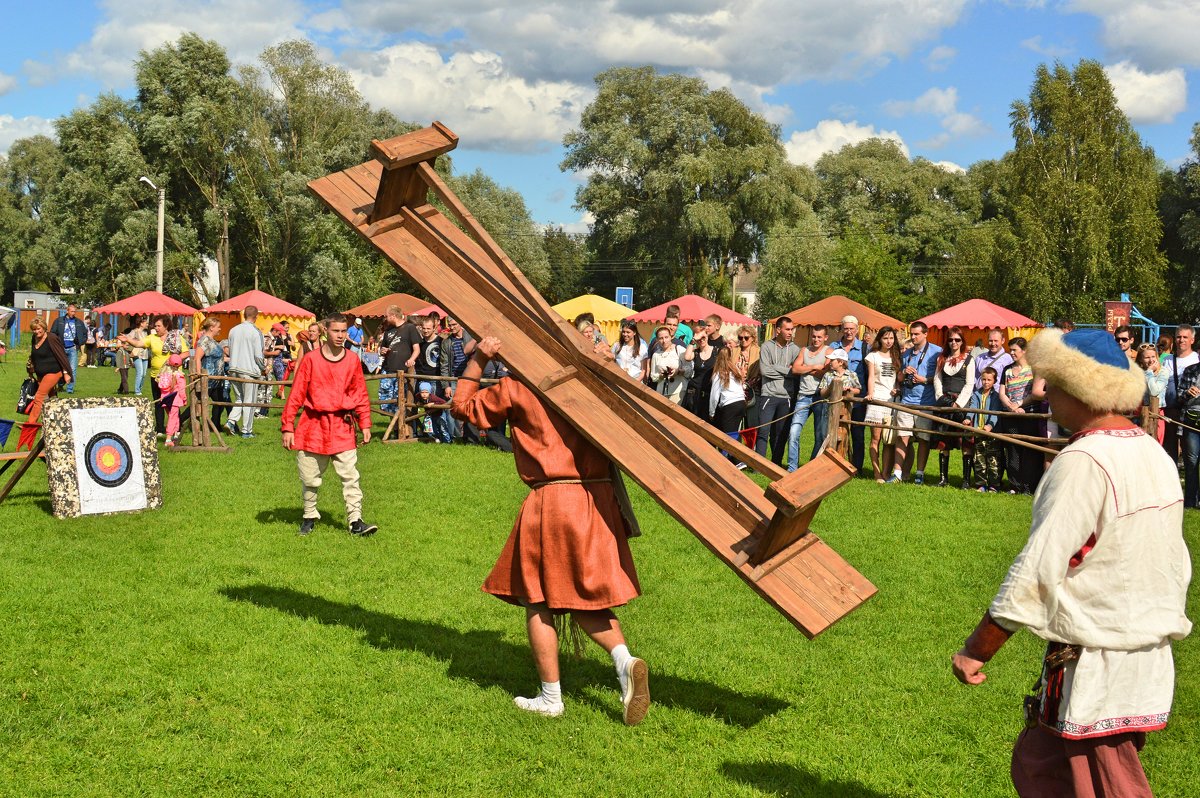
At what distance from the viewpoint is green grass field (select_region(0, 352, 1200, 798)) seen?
198 inches

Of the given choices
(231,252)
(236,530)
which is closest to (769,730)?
(236,530)

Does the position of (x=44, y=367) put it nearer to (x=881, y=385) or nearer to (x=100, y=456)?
(x=100, y=456)

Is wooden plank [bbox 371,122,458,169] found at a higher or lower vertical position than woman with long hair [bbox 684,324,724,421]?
higher

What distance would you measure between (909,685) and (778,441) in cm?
866

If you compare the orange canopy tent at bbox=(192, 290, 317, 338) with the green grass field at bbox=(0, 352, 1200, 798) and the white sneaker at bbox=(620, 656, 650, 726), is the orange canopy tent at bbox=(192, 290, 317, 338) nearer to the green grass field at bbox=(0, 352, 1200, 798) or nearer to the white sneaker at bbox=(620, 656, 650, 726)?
the green grass field at bbox=(0, 352, 1200, 798)

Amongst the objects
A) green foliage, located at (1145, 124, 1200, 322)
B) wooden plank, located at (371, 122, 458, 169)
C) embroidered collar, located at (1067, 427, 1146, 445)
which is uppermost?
green foliage, located at (1145, 124, 1200, 322)

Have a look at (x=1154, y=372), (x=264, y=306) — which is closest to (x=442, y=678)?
(x=1154, y=372)

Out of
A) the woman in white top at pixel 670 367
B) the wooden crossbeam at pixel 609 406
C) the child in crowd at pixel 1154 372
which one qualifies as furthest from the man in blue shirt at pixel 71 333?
the wooden crossbeam at pixel 609 406

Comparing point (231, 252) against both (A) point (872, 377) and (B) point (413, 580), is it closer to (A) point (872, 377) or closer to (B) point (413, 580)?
(A) point (872, 377)

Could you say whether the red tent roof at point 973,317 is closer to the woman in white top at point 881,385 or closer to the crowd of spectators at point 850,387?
the crowd of spectators at point 850,387

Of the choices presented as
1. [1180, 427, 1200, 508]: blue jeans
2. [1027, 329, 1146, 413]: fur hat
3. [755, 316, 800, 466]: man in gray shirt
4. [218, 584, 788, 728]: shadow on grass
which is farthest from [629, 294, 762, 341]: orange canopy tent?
[1027, 329, 1146, 413]: fur hat

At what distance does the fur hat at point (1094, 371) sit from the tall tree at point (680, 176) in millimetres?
48398

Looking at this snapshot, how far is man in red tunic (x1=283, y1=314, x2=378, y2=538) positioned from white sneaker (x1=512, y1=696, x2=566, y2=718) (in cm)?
482

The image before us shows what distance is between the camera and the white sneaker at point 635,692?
5336 mm
